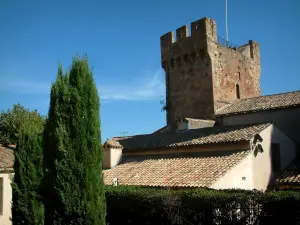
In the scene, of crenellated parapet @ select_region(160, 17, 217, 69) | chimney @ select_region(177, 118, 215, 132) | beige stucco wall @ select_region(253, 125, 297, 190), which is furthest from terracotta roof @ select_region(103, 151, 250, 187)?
crenellated parapet @ select_region(160, 17, 217, 69)

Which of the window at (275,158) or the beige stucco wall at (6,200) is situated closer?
the beige stucco wall at (6,200)

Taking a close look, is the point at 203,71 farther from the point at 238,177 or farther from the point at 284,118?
the point at 238,177

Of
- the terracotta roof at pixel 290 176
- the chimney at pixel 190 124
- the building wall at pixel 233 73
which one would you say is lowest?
the terracotta roof at pixel 290 176

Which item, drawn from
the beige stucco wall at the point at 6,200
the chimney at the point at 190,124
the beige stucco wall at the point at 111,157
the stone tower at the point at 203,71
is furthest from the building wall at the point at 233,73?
the beige stucco wall at the point at 6,200

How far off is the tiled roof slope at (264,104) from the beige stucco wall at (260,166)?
2981mm

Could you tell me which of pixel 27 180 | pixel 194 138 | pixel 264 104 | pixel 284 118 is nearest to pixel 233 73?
pixel 264 104

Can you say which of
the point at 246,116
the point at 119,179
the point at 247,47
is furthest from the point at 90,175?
the point at 247,47

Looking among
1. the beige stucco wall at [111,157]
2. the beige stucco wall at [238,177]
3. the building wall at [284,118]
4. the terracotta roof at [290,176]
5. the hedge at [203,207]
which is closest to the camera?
the hedge at [203,207]

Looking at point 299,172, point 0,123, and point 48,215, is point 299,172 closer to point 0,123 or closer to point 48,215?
point 48,215

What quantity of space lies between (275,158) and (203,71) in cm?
1123

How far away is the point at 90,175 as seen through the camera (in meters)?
10.7

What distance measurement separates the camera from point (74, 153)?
10742 millimetres

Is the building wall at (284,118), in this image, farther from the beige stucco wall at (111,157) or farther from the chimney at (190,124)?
the beige stucco wall at (111,157)

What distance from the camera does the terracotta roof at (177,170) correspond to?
17.1m
